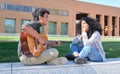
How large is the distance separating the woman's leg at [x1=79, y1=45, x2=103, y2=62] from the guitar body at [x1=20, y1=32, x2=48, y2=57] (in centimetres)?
96

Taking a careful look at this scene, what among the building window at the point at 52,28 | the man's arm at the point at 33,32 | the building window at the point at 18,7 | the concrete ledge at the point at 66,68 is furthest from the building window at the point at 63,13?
the man's arm at the point at 33,32

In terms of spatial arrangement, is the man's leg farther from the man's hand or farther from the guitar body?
the man's hand

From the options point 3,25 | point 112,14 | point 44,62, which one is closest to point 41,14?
point 44,62

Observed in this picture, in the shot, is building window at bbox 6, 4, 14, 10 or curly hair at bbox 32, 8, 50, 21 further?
building window at bbox 6, 4, 14, 10

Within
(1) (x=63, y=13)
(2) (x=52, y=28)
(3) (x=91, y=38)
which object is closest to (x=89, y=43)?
(3) (x=91, y=38)

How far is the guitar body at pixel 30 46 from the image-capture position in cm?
429

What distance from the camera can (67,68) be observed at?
4.51 meters

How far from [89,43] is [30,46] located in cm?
131

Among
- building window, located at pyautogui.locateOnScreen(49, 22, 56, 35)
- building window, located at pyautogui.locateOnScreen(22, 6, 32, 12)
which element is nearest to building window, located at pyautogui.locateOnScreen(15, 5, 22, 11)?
building window, located at pyautogui.locateOnScreen(22, 6, 32, 12)

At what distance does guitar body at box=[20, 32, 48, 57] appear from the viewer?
4293 millimetres

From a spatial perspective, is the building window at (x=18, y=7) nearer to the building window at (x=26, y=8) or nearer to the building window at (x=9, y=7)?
the building window at (x=26, y=8)

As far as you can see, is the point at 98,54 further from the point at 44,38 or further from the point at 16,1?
the point at 16,1

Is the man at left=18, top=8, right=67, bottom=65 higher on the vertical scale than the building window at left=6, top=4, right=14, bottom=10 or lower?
lower

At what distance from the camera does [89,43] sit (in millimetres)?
5051
